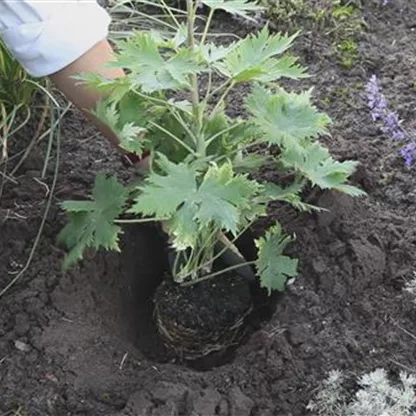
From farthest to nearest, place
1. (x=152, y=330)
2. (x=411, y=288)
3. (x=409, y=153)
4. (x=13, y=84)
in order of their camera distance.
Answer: (x=13, y=84)
(x=409, y=153)
(x=152, y=330)
(x=411, y=288)

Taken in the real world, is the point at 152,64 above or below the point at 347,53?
above

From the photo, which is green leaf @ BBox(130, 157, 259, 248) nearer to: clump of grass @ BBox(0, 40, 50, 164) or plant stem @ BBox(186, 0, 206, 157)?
plant stem @ BBox(186, 0, 206, 157)

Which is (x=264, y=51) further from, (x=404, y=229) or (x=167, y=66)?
(x=404, y=229)

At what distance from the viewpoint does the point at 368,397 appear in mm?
1787

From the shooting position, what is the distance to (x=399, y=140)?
7.70ft

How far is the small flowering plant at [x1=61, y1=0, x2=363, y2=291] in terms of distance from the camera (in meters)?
1.69

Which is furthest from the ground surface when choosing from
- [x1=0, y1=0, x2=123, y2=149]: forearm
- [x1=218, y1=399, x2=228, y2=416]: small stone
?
[x1=0, y1=0, x2=123, y2=149]: forearm

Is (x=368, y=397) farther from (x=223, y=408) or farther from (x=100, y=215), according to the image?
(x=100, y=215)

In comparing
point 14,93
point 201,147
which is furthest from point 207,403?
point 14,93

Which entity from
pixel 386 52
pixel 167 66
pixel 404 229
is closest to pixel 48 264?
pixel 167 66

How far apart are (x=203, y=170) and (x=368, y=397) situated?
0.53 meters

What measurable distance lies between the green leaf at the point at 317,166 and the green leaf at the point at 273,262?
126 mm

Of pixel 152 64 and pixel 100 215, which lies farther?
pixel 100 215

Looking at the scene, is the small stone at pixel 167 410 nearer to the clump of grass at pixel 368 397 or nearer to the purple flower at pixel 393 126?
the clump of grass at pixel 368 397
